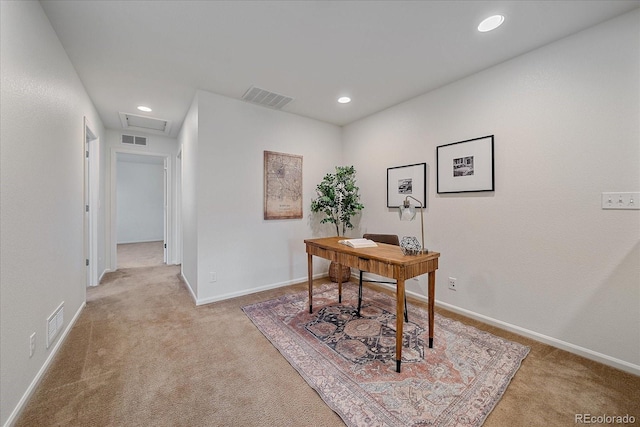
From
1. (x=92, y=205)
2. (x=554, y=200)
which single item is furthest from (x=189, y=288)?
(x=554, y=200)

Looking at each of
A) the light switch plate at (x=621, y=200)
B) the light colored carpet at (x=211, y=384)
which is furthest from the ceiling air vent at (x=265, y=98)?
the light switch plate at (x=621, y=200)

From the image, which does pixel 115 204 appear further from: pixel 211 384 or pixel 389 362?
pixel 389 362

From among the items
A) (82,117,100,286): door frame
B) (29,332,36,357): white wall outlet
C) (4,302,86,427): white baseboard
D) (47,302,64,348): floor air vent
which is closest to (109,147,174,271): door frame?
(82,117,100,286): door frame

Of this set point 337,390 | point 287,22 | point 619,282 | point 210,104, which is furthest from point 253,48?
point 619,282

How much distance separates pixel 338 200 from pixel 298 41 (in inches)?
86.0

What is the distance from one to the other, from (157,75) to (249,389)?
304 centimetres

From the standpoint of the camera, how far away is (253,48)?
2195mm

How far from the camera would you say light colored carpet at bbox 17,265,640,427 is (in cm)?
141

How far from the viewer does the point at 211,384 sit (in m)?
1.68

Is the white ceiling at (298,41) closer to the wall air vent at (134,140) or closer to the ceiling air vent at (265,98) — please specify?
the ceiling air vent at (265,98)

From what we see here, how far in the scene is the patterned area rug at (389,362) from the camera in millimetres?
1446

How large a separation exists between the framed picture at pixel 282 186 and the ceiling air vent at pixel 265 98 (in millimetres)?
631

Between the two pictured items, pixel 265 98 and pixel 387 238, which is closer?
pixel 387 238

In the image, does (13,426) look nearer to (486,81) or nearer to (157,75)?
(157,75)
